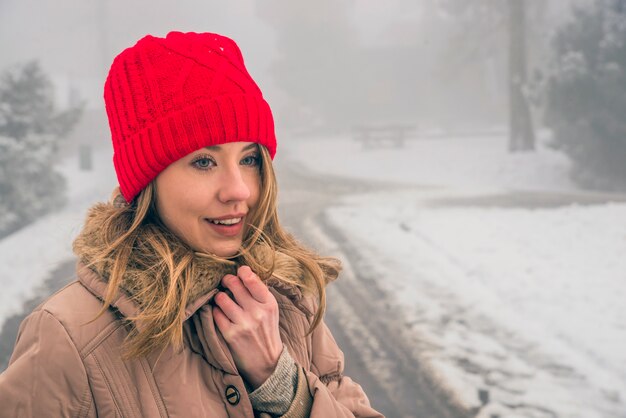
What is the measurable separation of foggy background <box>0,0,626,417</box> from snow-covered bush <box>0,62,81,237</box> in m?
0.04

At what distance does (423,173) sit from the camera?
56.6 feet

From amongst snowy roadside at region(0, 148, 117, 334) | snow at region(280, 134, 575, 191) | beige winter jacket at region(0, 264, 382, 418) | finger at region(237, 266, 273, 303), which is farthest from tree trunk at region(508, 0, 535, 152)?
beige winter jacket at region(0, 264, 382, 418)

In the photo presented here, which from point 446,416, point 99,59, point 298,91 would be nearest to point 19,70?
point 446,416

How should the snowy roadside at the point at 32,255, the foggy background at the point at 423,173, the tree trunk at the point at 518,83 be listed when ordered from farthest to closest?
the tree trunk at the point at 518,83, the snowy roadside at the point at 32,255, the foggy background at the point at 423,173

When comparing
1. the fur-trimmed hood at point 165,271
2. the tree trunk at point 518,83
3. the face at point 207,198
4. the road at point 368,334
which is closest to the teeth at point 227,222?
the face at point 207,198

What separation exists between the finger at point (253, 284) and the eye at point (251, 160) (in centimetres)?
35

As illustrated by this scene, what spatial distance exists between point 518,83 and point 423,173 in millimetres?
4120

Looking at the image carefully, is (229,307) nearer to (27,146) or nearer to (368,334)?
(368,334)

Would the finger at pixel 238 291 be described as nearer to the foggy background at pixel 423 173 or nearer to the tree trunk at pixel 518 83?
the foggy background at pixel 423 173

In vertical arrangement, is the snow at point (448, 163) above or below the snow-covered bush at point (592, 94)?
below

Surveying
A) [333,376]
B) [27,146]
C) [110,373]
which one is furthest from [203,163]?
[27,146]

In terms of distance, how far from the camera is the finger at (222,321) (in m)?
1.52

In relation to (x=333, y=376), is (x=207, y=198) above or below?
above

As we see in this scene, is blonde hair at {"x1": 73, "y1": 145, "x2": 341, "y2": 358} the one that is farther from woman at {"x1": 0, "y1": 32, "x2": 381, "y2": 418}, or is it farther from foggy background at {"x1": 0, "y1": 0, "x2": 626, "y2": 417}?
foggy background at {"x1": 0, "y1": 0, "x2": 626, "y2": 417}
